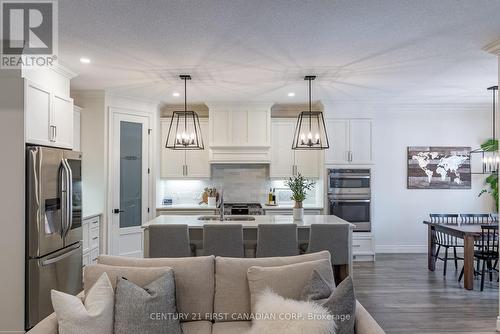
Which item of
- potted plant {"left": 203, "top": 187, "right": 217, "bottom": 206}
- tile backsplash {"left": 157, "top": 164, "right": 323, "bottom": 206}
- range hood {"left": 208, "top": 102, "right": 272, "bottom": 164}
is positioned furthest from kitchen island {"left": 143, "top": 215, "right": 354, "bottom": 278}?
tile backsplash {"left": 157, "top": 164, "right": 323, "bottom": 206}

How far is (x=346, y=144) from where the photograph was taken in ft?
19.7

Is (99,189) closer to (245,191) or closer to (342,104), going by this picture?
(245,191)

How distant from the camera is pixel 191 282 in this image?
92.9 inches

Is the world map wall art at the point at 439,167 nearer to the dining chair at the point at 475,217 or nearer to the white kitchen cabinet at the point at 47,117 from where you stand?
the dining chair at the point at 475,217

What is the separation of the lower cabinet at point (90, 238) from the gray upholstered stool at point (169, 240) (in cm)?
160

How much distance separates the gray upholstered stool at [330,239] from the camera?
365 centimetres

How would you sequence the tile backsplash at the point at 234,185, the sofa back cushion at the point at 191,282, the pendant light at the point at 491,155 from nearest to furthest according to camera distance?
the sofa back cushion at the point at 191,282 < the pendant light at the point at 491,155 < the tile backsplash at the point at 234,185

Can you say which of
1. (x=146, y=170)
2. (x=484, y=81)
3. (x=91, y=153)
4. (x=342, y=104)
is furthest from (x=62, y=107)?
(x=484, y=81)

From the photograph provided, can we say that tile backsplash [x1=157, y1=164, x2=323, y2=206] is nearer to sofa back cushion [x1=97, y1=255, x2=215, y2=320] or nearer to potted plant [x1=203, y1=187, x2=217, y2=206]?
potted plant [x1=203, y1=187, x2=217, y2=206]

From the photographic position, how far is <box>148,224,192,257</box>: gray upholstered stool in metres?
3.56

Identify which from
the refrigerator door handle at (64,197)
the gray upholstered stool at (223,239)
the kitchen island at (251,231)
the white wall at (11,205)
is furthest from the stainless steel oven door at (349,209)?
the white wall at (11,205)

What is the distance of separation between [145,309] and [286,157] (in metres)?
4.59

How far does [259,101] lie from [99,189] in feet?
9.81

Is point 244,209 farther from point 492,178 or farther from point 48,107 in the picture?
point 492,178
